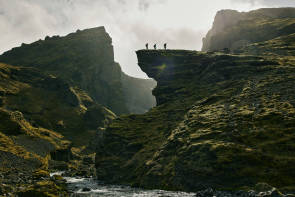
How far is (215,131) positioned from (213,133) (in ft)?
3.12

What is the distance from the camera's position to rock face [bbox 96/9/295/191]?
72.4 m

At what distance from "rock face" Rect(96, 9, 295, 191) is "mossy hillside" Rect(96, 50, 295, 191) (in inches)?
9.5

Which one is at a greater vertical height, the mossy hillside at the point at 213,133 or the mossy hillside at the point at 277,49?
the mossy hillside at the point at 277,49

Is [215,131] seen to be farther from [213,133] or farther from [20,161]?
[20,161]

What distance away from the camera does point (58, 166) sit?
15825 centimetres

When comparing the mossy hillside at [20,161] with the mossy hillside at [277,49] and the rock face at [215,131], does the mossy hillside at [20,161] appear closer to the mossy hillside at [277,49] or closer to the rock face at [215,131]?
the rock face at [215,131]

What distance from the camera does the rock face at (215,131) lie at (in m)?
72.4

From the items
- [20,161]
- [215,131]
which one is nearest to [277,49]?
[215,131]

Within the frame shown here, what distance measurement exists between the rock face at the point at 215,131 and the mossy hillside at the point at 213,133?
24cm

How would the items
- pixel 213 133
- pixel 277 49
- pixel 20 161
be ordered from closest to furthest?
pixel 213 133 < pixel 20 161 < pixel 277 49

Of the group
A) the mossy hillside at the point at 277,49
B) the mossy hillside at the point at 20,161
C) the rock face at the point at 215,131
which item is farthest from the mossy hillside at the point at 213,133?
the mossy hillside at the point at 20,161

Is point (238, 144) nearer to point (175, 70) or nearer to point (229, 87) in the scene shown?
point (229, 87)

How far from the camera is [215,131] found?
301 ft

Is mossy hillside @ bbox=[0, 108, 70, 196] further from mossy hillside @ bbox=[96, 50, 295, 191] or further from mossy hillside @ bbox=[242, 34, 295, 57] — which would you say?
mossy hillside @ bbox=[242, 34, 295, 57]
